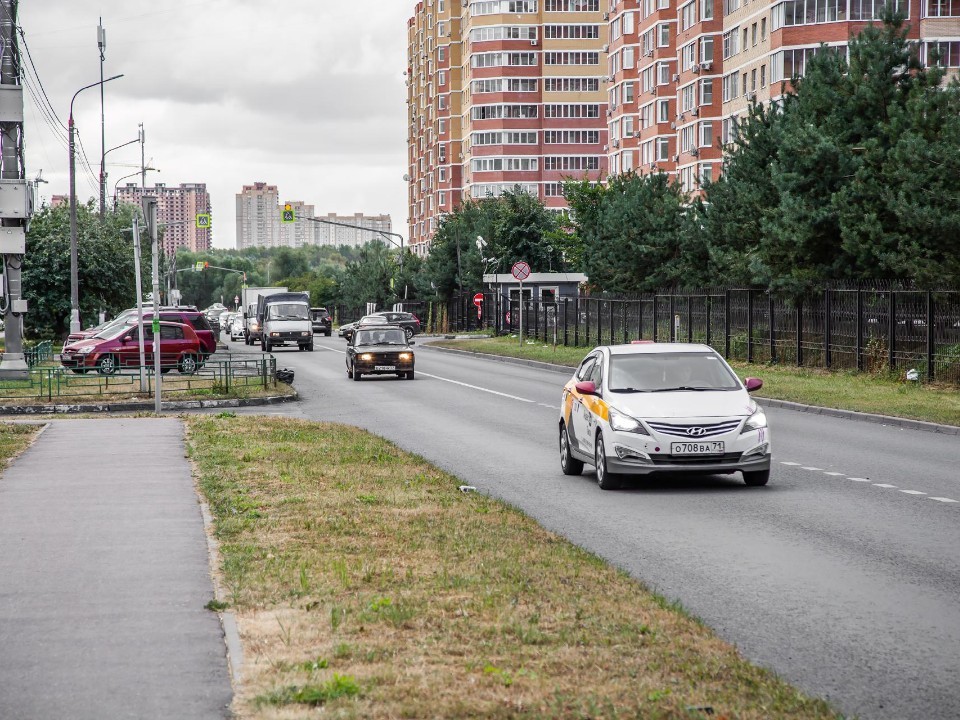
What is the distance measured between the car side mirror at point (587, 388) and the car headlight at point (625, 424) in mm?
827

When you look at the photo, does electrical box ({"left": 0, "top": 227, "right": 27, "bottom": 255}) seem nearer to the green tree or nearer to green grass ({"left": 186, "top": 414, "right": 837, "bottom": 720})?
the green tree

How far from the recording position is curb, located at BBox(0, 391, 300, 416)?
27766 millimetres

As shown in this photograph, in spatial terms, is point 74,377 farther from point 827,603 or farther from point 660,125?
point 660,125

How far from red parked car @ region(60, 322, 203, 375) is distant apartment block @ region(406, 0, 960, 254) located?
21.1 meters

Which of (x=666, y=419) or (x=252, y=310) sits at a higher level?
(x=252, y=310)

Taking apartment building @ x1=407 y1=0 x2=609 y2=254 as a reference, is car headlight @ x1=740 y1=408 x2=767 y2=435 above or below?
below

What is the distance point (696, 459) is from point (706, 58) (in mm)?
73632

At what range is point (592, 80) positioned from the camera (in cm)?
14238

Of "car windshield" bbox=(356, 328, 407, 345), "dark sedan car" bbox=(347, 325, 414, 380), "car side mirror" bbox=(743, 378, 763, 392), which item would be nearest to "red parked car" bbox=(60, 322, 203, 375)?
"dark sedan car" bbox=(347, 325, 414, 380)

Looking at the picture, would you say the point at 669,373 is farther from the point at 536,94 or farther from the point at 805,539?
the point at 536,94

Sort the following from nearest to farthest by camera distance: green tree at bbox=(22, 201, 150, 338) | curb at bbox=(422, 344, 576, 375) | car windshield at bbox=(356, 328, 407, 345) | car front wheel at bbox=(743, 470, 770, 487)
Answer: car front wheel at bbox=(743, 470, 770, 487) < car windshield at bbox=(356, 328, 407, 345) < curb at bbox=(422, 344, 576, 375) < green tree at bbox=(22, 201, 150, 338)

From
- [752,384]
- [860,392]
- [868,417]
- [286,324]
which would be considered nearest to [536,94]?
[286,324]

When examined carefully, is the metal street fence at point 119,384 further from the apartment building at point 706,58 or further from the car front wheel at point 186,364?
the apartment building at point 706,58

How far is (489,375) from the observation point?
40.8m
